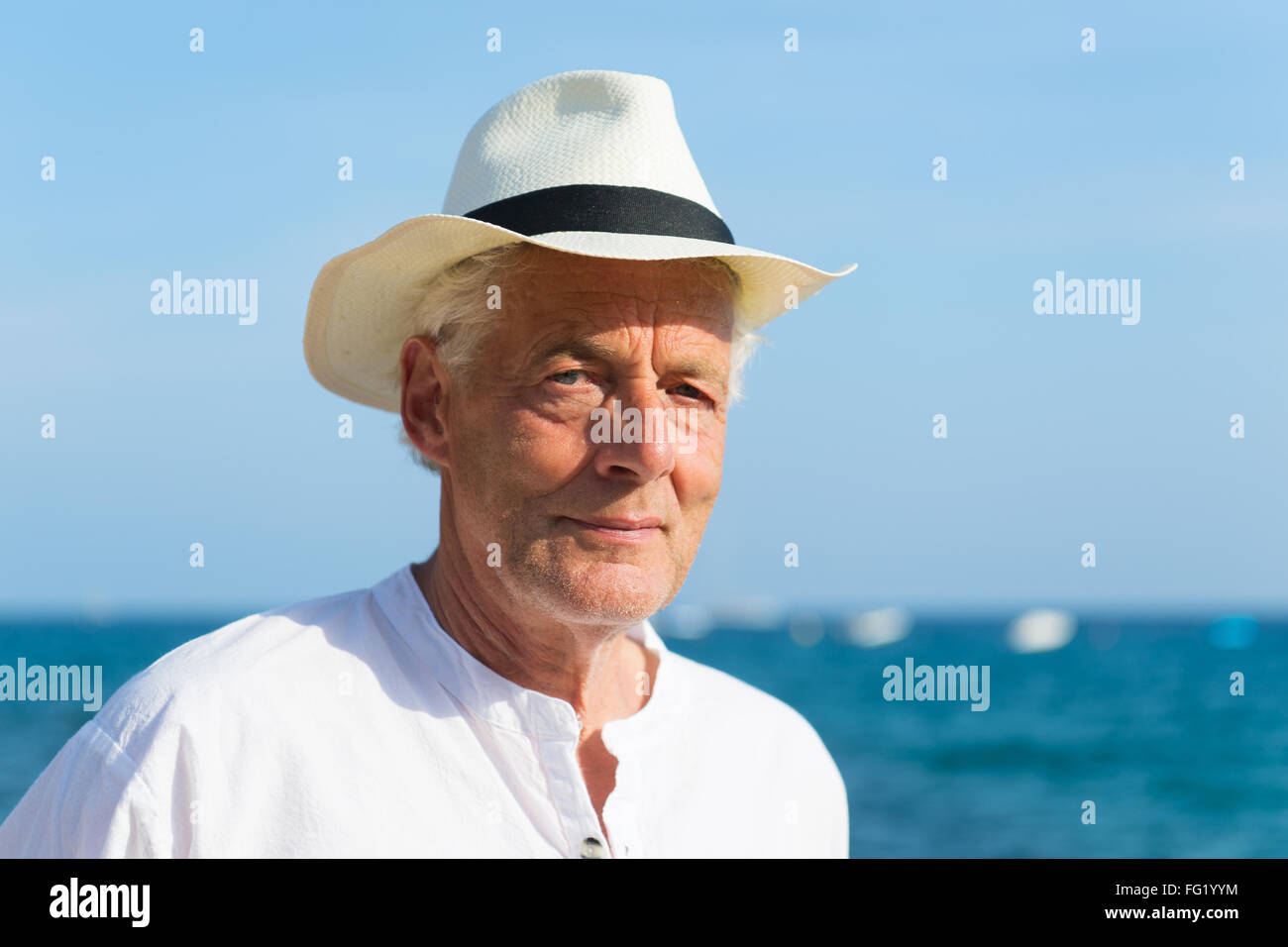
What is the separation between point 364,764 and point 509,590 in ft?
1.38

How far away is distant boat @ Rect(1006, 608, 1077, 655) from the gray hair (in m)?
49.3

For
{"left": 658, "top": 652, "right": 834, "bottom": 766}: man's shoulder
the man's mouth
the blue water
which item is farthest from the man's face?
the blue water

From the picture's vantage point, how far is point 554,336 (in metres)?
2.37

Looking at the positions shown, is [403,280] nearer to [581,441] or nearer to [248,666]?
[581,441]

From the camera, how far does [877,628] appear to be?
222 feet

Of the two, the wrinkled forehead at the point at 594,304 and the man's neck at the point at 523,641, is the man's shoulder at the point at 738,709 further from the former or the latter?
the wrinkled forehead at the point at 594,304

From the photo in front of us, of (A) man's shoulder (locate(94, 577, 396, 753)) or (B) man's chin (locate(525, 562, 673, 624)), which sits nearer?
(A) man's shoulder (locate(94, 577, 396, 753))

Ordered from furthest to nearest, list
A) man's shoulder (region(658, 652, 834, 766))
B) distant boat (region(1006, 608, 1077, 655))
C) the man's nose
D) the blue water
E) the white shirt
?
1. distant boat (region(1006, 608, 1077, 655))
2. the blue water
3. man's shoulder (region(658, 652, 834, 766))
4. the man's nose
5. the white shirt

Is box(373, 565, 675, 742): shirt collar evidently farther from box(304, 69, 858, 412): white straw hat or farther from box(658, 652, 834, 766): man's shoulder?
box(304, 69, 858, 412): white straw hat

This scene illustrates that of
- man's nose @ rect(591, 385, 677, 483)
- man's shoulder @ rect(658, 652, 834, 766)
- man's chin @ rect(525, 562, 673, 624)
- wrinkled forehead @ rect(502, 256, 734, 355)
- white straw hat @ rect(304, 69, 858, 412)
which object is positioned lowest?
man's shoulder @ rect(658, 652, 834, 766)

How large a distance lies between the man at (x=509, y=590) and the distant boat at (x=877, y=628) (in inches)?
2164

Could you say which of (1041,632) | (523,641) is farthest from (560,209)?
(1041,632)

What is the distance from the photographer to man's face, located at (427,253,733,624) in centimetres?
235
